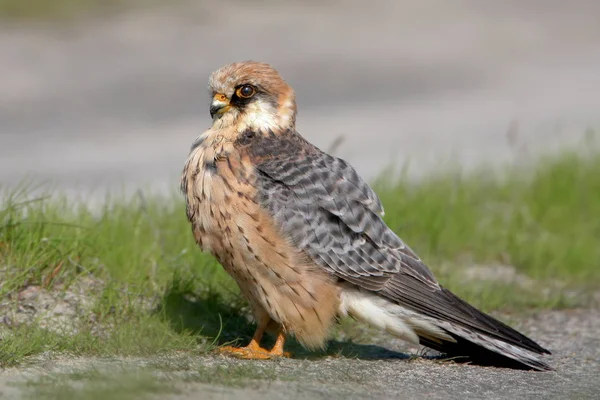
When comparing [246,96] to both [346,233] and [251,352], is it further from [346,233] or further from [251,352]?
[251,352]

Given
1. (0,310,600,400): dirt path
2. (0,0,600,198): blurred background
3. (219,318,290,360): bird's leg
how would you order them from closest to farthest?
(0,310,600,400): dirt path < (219,318,290,360): bird's leg < (0,0,600,198): blurred background

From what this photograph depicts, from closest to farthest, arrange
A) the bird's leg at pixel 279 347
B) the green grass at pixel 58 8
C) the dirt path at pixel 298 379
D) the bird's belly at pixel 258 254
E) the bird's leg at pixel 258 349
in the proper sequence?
the dirt path at pixel 298 379 → the bird's belly at pixel 258 254 → the bird's leg at pixel 258 349 → the bird's leg at pixel 279 347 → the green grass at pixel 58 8

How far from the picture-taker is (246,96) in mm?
5664

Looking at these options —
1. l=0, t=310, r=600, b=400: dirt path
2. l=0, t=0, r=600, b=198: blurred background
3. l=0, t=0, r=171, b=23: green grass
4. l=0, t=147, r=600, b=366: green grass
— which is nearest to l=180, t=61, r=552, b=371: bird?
l=0, t=310, r=600, b=400: dirt path

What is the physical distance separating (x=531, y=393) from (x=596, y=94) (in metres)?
8.43

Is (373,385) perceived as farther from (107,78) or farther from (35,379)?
(107,78)

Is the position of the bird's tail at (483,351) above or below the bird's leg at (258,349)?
above

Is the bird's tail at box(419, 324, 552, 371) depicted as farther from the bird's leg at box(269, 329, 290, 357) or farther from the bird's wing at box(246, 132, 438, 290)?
the bird's leg at box(269, 329, 290, 357)

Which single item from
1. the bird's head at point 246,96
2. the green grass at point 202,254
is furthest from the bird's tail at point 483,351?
the bird's head at point 246,96

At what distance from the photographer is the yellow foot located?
208 inches

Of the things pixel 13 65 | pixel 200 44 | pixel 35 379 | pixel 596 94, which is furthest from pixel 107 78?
pixel 35 379

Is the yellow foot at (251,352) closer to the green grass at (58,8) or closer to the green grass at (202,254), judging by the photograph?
the green grass at (202,254)

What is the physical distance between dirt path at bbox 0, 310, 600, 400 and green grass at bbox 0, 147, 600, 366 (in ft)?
1.11

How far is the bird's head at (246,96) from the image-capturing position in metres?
5.62
